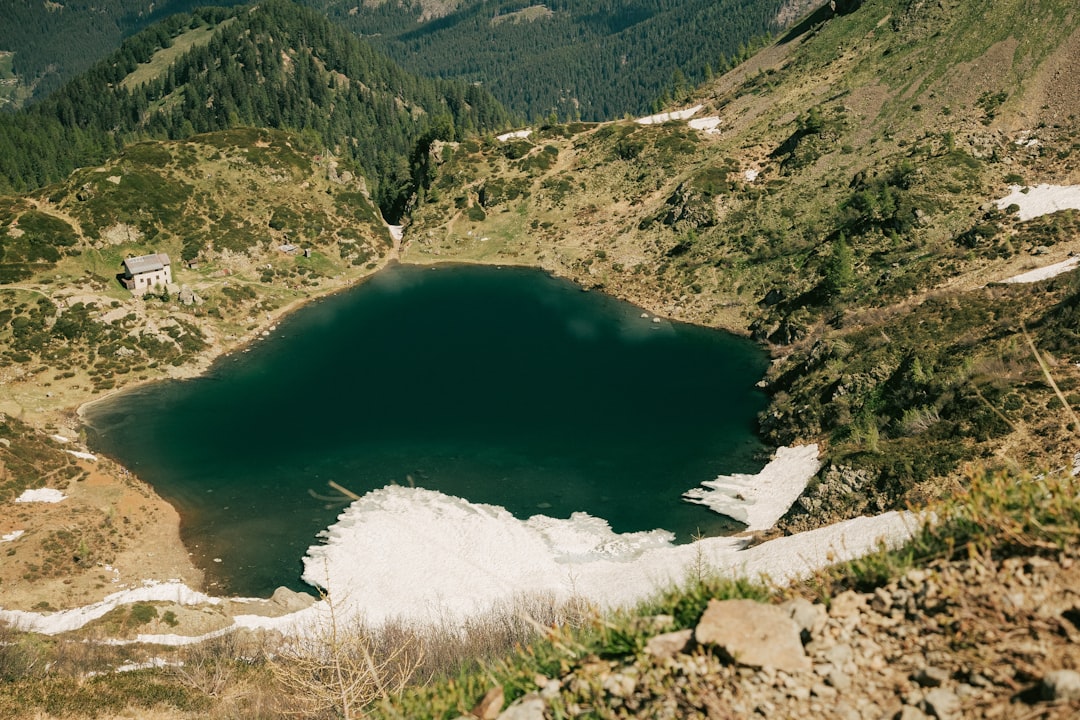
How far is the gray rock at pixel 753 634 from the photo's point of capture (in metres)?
10.8

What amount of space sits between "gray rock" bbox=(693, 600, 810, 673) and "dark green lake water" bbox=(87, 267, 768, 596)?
36055 millimetres

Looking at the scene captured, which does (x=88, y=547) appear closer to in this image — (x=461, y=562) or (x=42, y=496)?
(x=42, y=496)

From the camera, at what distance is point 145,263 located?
10475cm

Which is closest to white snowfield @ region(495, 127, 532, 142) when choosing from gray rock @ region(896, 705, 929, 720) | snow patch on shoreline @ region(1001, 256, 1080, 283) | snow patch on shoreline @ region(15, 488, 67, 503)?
snow patch on shoreline @ region(1001, 256, 1080, 283)

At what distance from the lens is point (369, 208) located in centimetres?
14450

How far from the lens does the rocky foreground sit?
9.31m

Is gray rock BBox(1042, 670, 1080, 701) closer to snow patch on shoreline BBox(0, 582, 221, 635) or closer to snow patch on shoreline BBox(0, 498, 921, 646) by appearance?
snow patch on shoreline BBox(0, 498, 921, 646)

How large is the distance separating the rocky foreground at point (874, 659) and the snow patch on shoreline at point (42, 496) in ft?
211

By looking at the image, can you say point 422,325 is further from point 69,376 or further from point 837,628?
point 837,628

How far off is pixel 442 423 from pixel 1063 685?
68948mm

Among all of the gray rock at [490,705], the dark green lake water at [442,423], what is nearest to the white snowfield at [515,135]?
the dark green lake water at [442,423]

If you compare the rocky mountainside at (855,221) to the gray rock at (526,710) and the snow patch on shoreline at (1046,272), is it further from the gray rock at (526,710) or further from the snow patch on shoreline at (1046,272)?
the gray rock at (526,710)

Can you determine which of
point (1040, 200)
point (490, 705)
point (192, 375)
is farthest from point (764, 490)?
point (192, 375)

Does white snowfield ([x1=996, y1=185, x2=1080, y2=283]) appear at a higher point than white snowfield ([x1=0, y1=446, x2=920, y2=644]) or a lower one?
higher
